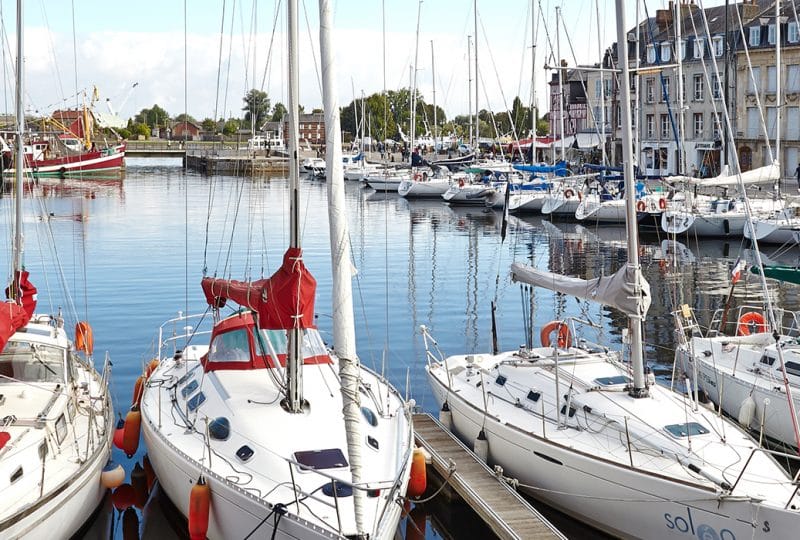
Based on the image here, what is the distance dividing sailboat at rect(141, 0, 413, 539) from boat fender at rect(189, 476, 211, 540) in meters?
0.01

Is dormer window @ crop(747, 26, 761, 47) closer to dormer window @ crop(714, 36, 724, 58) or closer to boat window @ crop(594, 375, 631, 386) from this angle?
dormer window @ crop(714, 36, 724, 58)

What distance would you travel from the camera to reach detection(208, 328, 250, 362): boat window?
18141 mm

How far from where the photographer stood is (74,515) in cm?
1603

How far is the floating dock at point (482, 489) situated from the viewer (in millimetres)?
16078

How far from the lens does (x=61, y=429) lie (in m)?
17.1

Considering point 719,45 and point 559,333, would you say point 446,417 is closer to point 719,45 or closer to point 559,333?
point 559,333

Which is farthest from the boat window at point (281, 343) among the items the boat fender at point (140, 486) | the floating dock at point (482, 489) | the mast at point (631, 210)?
the mast at point (631, 210)

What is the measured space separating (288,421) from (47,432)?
3.97 metres

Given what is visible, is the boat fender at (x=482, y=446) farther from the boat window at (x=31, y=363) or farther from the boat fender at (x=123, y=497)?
the boat window at (x=31, y=363)

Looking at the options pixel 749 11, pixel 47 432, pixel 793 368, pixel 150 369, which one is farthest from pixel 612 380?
pixel 749 11

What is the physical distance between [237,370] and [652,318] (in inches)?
832

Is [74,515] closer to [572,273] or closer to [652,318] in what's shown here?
[652,318]

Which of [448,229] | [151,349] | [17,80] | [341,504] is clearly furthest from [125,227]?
[341,504]

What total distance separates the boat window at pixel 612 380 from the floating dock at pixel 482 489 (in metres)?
2.65
